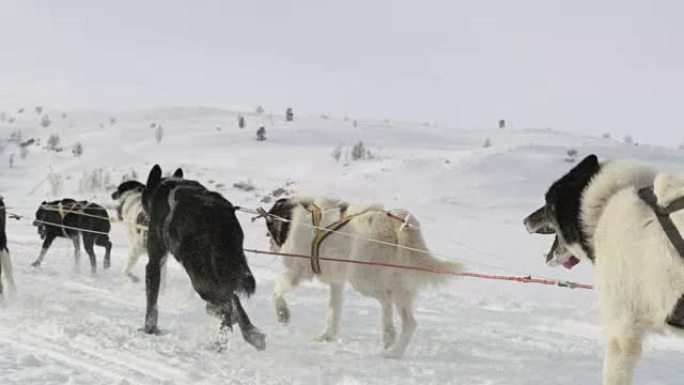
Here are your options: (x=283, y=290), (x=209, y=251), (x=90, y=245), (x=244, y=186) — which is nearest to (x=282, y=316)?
(x=283, y=290)

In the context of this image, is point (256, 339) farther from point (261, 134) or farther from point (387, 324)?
point (261, 134)

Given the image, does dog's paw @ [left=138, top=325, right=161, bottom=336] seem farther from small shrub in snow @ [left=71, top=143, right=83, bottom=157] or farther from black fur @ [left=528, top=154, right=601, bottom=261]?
small shrub in snow @ [left=71, top=143, right=83, bottom=157]

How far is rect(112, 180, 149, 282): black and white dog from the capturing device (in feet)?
29.9

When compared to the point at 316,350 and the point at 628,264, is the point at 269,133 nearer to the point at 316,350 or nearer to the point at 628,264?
the point at 316,350

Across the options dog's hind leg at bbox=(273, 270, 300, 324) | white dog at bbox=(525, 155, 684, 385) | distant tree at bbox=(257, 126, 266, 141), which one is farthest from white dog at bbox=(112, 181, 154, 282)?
distant tree at bbox=(257, 126, 266, 141)

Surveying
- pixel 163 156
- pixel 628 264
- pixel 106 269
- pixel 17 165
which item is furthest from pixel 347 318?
pixel 17 165

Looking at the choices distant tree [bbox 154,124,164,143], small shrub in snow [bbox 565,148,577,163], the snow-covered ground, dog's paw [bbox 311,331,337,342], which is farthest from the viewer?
distant tree [bbox 154,124,164,143]

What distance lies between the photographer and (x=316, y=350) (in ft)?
18.2

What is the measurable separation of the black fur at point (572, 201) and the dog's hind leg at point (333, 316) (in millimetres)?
2876

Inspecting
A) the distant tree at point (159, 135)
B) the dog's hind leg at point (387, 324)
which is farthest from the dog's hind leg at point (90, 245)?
the distant tree at point (159, 135)

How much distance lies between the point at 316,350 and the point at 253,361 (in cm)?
80

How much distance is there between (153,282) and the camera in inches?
237

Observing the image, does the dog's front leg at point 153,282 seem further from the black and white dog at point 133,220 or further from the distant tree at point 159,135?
the distant tree at point 159,135

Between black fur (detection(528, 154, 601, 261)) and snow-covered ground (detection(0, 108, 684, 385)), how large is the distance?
5.29 ft
